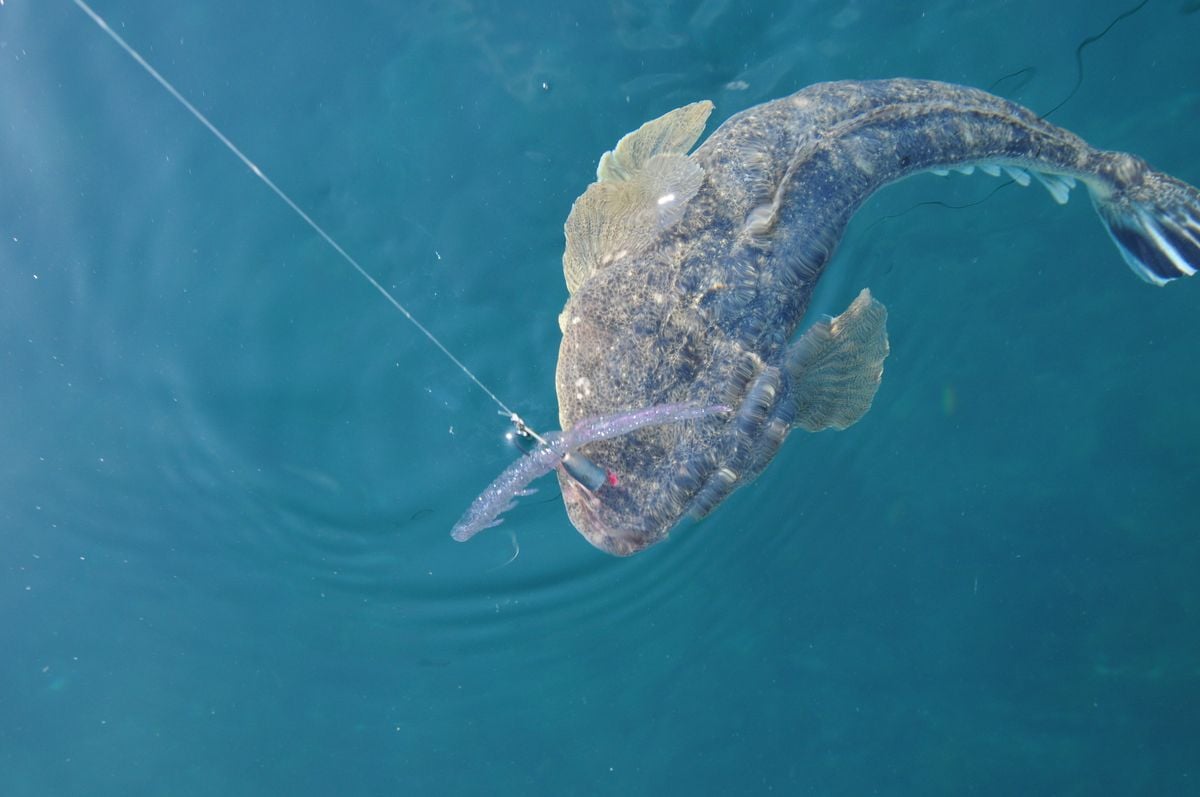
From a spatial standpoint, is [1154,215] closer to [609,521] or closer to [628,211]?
[628,211]

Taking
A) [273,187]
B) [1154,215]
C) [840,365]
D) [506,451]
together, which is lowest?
[840,365]

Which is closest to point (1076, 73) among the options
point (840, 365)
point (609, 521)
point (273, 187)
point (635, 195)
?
point (840, 365)

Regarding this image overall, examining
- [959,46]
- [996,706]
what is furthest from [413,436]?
[996,706]

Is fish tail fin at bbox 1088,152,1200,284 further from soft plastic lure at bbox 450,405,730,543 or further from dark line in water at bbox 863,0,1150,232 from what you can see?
soft plastic lure at bbox 450,405,730,543

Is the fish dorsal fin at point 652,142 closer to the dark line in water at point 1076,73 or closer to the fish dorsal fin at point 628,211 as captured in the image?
the fish dorsal fin at point 628,211

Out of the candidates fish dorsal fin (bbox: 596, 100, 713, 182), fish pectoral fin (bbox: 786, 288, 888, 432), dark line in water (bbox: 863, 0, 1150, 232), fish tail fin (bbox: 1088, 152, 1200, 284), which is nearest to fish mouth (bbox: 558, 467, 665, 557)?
fish pectoral fin (bbox: 786, 288, 888, 432)

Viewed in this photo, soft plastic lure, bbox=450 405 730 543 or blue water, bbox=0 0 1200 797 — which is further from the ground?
blue water, bbox=0 0 1200 797
